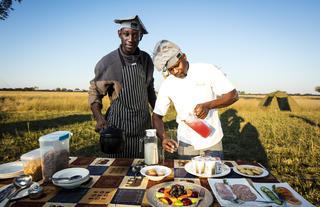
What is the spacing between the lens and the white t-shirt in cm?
246

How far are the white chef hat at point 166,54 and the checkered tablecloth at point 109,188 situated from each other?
43.5 inches

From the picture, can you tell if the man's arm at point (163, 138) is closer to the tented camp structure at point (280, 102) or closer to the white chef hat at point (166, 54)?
the white chef hat at point (166, 54)

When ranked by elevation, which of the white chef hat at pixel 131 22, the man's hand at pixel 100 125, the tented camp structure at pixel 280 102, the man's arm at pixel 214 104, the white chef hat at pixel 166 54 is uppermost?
the white chef hat at pixel 131 22

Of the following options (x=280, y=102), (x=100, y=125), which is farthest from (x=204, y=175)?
(x=280, y=102)

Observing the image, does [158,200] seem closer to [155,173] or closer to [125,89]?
[155,173]

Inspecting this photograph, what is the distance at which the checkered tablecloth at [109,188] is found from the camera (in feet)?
4.52

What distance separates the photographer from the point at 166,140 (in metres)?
2.17

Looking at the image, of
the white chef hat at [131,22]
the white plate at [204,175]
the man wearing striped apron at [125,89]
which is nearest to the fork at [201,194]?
the white plate at [204,175]

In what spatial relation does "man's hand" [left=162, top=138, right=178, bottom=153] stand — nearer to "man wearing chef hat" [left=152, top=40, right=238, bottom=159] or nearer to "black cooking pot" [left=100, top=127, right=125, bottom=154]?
"man wearing chef hat" [left=152, top=40, right=238, bottom=159]

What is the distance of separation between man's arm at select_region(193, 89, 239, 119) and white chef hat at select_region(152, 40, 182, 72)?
0.59 meters

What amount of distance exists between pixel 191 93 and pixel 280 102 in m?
19.0

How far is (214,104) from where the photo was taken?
2.27m

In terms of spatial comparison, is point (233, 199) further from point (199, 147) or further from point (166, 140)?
point (199, 147)

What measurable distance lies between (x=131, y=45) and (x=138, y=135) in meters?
1.29
